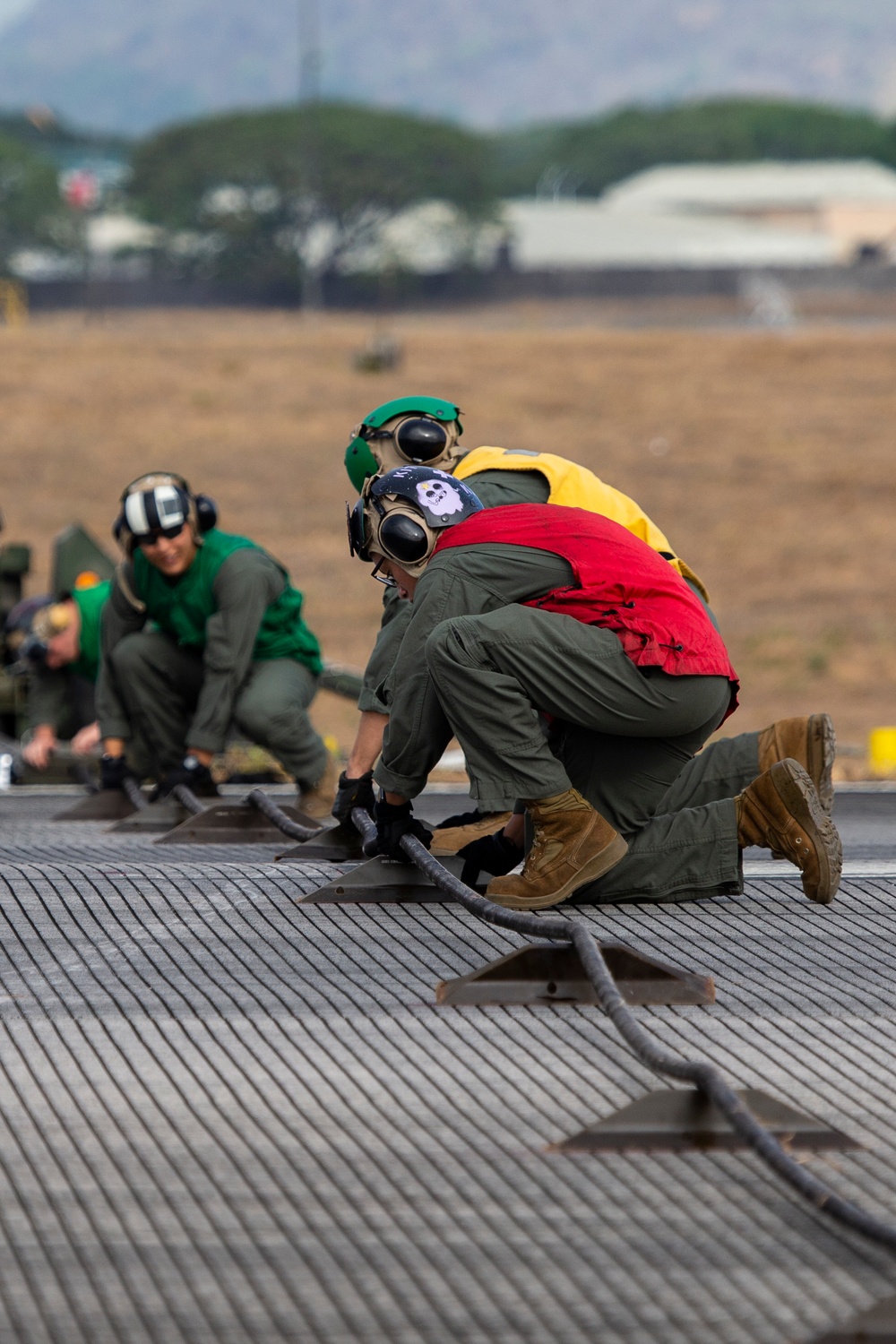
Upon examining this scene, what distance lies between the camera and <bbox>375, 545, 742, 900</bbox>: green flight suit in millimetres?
3904

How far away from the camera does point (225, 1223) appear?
2.36m

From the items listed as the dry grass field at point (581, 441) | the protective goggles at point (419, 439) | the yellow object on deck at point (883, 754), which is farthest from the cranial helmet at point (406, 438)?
the dry grass field at point (581, 441)

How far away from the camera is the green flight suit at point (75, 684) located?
8.74m

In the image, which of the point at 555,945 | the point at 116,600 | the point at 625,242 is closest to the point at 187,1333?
the point at 555,945

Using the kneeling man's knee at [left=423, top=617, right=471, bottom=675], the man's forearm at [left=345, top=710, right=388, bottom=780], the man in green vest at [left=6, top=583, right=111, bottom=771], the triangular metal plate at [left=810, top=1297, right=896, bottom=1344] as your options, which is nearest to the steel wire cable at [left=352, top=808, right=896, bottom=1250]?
the triangular metal plate at [left=810, top=1297, right=896, bottom=1344]

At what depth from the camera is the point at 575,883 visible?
3.94m

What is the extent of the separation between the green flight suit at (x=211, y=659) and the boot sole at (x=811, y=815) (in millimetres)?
Answer: 2986

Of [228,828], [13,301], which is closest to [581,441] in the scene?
[228,828]

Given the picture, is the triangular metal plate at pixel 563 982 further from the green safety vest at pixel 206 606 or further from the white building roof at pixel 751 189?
the white building roof at pixel 751 189

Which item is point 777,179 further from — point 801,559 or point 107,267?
point 801,559

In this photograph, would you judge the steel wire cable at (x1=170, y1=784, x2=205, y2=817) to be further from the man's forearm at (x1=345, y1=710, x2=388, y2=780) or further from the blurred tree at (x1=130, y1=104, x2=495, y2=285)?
the blurred tree at (x1=130, y1=104, x2=495, y2=285)

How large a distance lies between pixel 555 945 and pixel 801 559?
1999 cm

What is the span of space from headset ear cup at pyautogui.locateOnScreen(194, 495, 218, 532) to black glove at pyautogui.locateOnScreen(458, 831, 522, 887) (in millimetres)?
2573

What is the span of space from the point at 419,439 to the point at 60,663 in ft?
13.3
